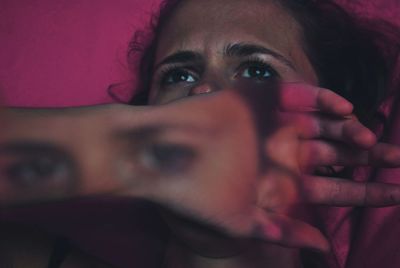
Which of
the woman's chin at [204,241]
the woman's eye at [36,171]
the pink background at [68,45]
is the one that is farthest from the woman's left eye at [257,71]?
the pink background at [68,45]

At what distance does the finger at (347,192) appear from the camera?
598mm

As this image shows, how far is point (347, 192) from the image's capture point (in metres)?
0.63

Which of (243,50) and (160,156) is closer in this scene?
(160,156)

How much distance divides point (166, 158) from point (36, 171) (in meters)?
0.12

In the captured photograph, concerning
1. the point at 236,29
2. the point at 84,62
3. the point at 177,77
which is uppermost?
the point at 236,29

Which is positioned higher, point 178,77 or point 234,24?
point 234,24

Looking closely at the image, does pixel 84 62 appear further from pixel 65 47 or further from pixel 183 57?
pixel 183 57

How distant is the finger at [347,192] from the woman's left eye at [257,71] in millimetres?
172

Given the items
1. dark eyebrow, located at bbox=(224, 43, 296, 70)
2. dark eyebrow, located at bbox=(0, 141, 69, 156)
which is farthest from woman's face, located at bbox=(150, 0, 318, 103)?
dark eyebrow, located at bbox=(0, 141, 69, 156)

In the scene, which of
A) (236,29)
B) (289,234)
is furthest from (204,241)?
(236,29)

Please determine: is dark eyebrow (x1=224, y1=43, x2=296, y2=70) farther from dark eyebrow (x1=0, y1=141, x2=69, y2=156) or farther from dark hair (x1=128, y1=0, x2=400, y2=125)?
dark eyebrow (x1=0, y1=141, x2=69, y2=156)

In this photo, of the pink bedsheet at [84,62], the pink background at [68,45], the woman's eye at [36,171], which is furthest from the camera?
the pink background at [68,45]

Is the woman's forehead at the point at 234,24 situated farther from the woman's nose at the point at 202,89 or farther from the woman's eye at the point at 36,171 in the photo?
the woman's eye at the point at 36,171

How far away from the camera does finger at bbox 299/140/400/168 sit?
577 millimetres
